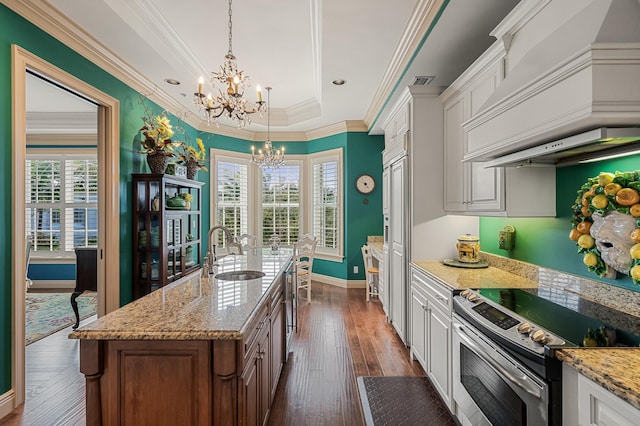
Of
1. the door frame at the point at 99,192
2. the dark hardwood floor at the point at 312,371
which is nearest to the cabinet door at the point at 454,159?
the dark hardwood floor at the point at 312,371

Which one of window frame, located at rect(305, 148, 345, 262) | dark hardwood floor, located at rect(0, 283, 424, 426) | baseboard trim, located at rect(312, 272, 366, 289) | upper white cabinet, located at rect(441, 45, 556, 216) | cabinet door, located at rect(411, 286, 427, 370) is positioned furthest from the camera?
window frame, located at rect(305, 148, 345, 262)

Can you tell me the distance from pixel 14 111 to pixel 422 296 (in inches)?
135

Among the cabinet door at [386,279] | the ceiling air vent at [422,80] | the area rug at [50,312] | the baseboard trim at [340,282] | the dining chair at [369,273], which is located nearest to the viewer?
the ceiling air vent at [422,80]

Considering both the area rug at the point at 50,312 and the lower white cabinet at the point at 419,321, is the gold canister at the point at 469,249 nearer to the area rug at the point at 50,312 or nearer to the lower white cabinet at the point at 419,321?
the lower white cabinet at the point at 419,321

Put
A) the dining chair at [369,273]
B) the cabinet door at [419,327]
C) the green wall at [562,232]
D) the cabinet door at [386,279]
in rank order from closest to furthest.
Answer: the green wall at [562,232] < the cabinet door at [419,327] < the cabinet door at [386,279] < the dining chair at [369,273]

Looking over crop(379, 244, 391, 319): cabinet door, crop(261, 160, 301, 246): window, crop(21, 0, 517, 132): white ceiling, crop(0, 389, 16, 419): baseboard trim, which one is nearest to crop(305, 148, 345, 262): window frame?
crop(261, 160, 301, 246): window

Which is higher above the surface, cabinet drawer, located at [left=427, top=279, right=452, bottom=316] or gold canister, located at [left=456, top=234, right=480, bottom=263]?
gold canister, located at [left=456, top=234, right=480, bottom=263]

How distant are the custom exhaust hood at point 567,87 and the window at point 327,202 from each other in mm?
4047

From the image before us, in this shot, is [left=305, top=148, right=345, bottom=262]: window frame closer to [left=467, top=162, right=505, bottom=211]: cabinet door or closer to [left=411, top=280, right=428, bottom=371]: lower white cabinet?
[left=411, top=280, right=428, bottom=371]: lower white cabinet

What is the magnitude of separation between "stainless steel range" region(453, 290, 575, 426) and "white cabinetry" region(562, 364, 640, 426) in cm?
3

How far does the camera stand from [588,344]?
1.20 metres

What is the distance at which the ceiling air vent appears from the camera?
10.4 ft

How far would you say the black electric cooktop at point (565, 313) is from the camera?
1312 mm

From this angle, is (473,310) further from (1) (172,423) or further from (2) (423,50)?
(2) (423,50)
